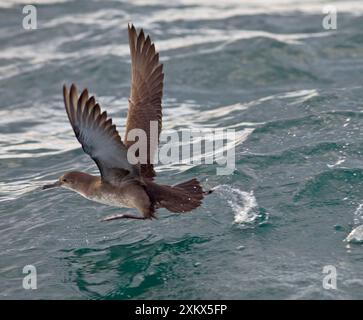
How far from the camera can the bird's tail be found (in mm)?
6891

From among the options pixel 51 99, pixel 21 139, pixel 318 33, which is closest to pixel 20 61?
pixel 51 99

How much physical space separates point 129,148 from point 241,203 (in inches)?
55.7

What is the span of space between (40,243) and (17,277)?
69 centimetres

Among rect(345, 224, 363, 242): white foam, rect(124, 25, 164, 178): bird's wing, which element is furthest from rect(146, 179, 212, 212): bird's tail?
rect(345, 224, 363, 242): white foam

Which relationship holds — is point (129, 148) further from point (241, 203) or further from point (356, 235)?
point (356, 235)

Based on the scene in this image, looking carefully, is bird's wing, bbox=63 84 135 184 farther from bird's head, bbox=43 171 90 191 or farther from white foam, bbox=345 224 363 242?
white foam, bbox=345 224 363 242

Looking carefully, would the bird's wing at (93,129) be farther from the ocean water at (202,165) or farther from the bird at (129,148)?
the ocean water at (202,165)

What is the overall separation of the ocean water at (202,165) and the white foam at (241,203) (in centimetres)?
2

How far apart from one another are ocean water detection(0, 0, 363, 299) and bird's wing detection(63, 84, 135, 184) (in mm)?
1000

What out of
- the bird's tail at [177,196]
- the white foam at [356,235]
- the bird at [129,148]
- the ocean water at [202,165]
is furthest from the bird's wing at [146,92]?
the white foam at [356,235]

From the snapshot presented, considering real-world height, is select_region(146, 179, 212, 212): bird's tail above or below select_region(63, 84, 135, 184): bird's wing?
below

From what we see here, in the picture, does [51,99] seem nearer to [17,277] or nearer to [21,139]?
[21,139]

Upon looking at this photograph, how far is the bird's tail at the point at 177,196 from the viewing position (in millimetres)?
6891

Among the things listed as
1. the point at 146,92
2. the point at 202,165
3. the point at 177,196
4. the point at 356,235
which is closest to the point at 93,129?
the point at 177,196
